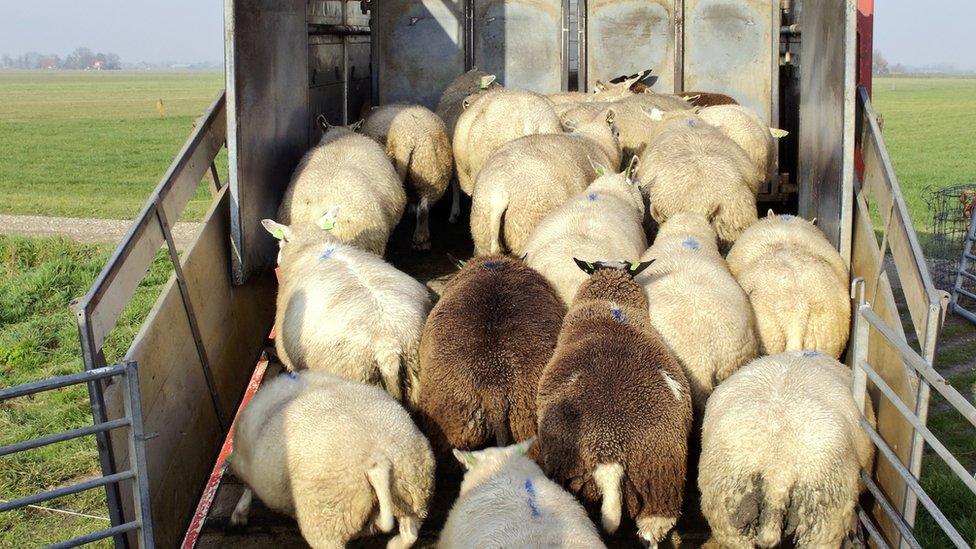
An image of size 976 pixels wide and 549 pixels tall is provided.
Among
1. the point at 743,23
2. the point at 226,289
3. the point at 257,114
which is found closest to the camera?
the point at 226,289

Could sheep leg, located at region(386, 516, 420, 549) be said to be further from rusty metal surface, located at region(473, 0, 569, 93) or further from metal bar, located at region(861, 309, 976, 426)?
rusty metal surface, located at region(473, 0, 569, 93)

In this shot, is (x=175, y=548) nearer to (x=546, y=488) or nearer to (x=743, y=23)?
(x=546, y=488)

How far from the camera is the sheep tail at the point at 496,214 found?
23.4 feet

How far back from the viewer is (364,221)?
707 cm

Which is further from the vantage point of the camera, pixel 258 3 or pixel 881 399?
pixel 258 3

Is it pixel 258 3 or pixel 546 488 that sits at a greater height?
pixel 258 3

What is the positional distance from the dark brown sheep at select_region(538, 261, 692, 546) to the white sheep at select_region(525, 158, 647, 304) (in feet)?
4.03

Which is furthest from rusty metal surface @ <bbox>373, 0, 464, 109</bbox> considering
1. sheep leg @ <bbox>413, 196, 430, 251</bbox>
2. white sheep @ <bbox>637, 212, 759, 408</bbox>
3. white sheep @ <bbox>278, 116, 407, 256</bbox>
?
white sheep @ <bbox>637, 212, 759, 408</bbox>

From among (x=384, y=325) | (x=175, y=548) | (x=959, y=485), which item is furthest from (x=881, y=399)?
(x=175, y=548)

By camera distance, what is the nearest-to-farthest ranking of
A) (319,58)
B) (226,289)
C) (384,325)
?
(384,325)
(226,289)
(319,58)

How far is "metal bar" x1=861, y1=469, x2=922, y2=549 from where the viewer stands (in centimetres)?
407

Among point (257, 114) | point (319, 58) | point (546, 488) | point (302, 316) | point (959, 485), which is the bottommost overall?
point (959, 485)

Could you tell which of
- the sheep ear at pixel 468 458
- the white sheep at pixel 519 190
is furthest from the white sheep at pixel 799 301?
the sheep ear at pixel 468 458

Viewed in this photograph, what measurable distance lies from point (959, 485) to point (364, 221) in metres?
4.13
